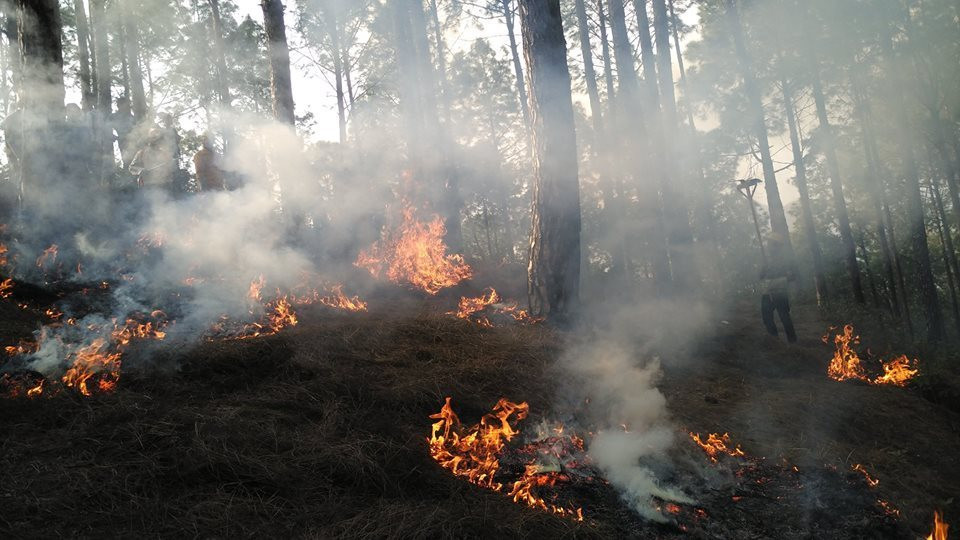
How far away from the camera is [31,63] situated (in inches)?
290

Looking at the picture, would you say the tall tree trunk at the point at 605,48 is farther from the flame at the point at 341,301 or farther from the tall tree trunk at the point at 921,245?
the flame at the point at 341,301

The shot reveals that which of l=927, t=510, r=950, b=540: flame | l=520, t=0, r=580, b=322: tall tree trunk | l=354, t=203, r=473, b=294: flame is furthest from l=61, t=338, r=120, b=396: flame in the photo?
l=927, t=510, r=950, b=540: flame

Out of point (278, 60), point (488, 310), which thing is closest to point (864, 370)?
point (488, 310)

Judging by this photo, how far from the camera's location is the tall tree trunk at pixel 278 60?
421 inches

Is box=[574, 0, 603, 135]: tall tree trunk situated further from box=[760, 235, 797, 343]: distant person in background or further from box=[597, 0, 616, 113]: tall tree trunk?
box=[760, 235, 797, 343]: distant person in background

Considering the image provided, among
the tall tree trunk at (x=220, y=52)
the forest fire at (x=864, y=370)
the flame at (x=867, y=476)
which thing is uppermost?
the tall tree trunk at (x=220, y=52)

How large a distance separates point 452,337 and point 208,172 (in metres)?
7.63

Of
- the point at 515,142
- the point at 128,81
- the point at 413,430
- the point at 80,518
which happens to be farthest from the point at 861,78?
the point at 128,81

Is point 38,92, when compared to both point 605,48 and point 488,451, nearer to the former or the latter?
point 488,451

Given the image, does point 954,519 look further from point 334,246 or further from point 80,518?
point 334,246

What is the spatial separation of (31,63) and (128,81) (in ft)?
48.5

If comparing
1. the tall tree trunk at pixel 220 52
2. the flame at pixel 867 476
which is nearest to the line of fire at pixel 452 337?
the flame at pixel 867 476

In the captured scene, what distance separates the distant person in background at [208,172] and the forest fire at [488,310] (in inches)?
241

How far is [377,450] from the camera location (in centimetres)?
357
